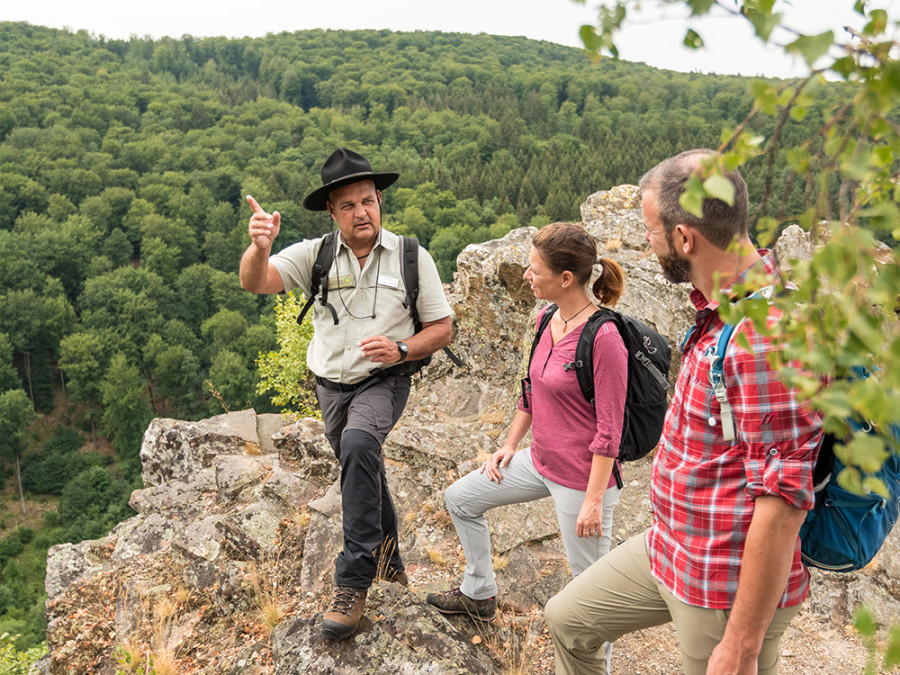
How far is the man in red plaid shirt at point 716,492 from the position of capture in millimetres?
1702

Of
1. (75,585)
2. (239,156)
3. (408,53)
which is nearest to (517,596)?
(75,585)

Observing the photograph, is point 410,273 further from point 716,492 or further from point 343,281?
point 716,492

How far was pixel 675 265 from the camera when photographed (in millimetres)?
2127

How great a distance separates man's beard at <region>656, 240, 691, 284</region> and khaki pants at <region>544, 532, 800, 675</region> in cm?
98

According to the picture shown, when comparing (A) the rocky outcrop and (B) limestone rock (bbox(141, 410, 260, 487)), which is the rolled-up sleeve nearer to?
(A) the rocky outcrop

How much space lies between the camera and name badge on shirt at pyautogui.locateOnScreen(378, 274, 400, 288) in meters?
3.82

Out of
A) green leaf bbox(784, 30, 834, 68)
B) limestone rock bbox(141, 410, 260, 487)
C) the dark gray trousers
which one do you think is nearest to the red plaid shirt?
green leaf bbox(784, 30, 834, 68)

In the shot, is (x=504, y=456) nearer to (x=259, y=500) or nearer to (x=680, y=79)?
(x=259, y=500)

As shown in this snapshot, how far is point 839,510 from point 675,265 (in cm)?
88

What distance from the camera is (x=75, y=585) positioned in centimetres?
596

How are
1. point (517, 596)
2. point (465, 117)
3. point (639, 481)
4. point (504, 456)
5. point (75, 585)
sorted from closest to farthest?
point (504, 456)
point (517, 596)
point (75, 585)
point (639, 481)
point (465, 117)

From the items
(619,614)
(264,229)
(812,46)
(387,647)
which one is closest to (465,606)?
(387,647)

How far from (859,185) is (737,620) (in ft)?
4.33

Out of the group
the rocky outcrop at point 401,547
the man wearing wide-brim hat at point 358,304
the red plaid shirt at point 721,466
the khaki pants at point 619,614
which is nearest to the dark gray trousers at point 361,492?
the man wearing wide-brim hat at point 358,304
